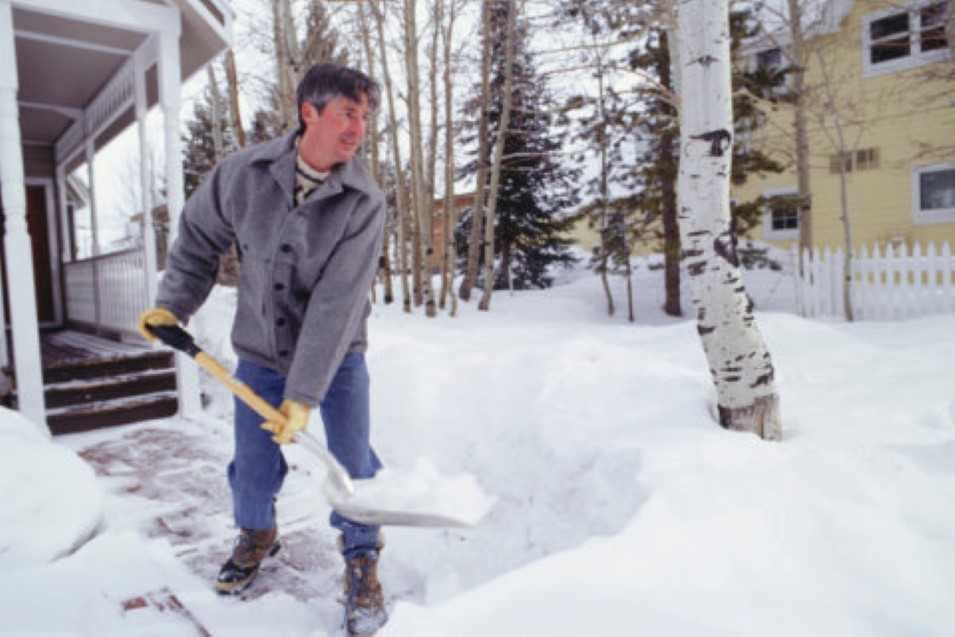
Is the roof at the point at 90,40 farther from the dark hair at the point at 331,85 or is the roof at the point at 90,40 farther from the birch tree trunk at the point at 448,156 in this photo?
the birch tree trunk at the point at 448,156

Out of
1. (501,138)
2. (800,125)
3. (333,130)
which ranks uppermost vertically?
(501,138)

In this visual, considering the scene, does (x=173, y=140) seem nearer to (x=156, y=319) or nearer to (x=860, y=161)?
(x=156, y=319)

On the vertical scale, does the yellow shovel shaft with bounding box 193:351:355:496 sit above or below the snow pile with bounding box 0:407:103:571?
above

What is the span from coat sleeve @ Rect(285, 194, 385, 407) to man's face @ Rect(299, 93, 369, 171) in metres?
0.21

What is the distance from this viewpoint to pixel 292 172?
225 centimetres

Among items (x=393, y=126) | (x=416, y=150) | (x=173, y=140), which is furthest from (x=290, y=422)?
(x=393, y=126)

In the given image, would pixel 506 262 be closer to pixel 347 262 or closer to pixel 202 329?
pixel 202 329

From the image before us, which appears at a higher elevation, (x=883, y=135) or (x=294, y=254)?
(x=883, y=135)

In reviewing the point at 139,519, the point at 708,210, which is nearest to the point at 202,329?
the point at 139,519

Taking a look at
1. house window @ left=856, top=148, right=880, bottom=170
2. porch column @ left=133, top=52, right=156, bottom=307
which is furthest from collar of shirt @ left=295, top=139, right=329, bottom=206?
house window @ left=856, top=148, right=880, bottom=170

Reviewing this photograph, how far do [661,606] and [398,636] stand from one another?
692mm

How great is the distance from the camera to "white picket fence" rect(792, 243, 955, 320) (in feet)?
26.5

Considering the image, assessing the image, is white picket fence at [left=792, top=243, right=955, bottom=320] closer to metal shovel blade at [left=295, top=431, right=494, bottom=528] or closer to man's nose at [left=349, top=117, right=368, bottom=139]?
man's nose at [left=349, top=117, right=368, bottom=139]

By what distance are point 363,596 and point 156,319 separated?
52.7 inches
